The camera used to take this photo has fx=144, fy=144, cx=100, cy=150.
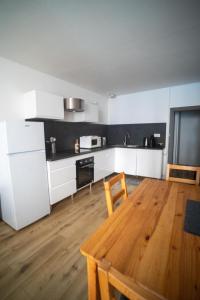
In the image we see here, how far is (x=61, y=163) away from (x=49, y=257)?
50.3 inches

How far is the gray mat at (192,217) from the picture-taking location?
82cm

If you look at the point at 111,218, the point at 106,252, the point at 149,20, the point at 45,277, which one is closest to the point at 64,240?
the point at 45,277

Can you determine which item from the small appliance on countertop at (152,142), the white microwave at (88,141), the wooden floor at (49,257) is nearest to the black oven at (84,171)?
the white microwave at (88,141)

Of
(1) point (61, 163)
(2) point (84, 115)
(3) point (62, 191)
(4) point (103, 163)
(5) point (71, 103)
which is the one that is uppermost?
(5) point (71, 103)

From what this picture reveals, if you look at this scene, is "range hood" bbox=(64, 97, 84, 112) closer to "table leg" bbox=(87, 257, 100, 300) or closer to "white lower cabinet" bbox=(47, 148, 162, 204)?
"white lower cabinet" bbox=(47, 148, 162, 204)

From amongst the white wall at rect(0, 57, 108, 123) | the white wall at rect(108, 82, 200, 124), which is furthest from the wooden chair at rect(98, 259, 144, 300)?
the white wall at rect(108, 82, 200, 124)

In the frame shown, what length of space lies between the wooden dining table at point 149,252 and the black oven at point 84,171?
1804 mm

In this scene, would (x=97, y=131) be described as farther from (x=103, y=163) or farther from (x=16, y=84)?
(x=16, y=84)

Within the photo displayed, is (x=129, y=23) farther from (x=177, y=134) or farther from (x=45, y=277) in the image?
(x=177, y=134)

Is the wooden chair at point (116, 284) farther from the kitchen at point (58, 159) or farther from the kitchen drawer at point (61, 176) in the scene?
the kitchen drawer at point (61, 176)

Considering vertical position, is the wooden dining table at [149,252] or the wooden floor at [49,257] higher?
the wooden dining table at [149,252]

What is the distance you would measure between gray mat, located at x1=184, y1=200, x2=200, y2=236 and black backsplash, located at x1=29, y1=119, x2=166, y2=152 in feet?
8.08

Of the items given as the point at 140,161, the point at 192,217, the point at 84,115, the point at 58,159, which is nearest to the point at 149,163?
the point at 140,161

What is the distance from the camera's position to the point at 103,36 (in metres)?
1.61
